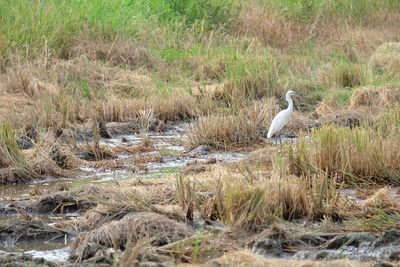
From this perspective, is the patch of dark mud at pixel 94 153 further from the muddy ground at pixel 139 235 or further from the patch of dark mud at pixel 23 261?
the patch of dark mud at pixel 23 261

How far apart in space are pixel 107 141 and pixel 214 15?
26.4ft

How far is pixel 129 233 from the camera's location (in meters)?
6.11

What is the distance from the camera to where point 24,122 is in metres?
11.4

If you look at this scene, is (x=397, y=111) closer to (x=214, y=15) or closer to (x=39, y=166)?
(x=39, y=166)

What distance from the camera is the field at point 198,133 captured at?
6.33m

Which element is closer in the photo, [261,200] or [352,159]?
[261,200]

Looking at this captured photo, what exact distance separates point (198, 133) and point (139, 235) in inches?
202

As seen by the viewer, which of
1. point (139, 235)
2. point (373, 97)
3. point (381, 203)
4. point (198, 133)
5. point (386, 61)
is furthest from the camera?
point (386, 61)

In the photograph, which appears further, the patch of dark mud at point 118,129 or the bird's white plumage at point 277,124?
the patch of dark mud at point 118,129

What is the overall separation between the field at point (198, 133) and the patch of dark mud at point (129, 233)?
13 millimetres

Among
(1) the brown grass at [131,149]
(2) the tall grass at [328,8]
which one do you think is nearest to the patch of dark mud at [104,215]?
(1) the brown grass at [131,149]

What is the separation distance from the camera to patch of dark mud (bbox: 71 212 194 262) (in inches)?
237

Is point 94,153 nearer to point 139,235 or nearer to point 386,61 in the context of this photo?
point 139,235

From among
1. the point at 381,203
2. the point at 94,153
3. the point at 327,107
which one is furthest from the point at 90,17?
the point at 381,203
